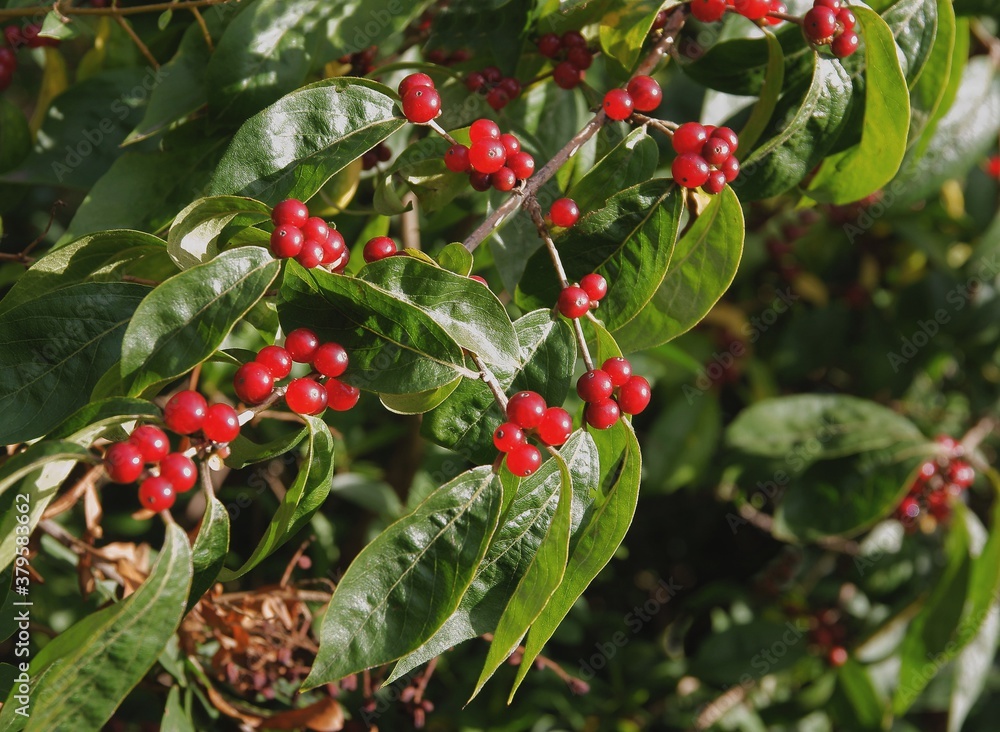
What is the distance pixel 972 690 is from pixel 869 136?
1296mm

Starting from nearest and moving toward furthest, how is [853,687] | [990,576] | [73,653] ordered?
[73,653]
[990,576]
[853,687]

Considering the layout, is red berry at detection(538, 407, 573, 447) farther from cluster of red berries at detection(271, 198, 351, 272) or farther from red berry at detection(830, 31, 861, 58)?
red berry at detection(830, 31, 861, 58)

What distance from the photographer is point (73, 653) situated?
678 mm

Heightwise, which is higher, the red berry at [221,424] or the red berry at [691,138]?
the red berry at [221,424]

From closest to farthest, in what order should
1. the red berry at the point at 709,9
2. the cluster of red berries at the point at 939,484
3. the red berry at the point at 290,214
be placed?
the red berry at the point at 290,214 < the red berry at the point at 709,9 < the cluster of red berries at the point at 939,484

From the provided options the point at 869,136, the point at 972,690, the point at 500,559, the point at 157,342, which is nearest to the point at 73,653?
the point at 157,342

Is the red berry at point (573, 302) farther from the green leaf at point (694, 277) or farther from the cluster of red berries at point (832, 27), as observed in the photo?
the cluster of red berries at point (832, 27)

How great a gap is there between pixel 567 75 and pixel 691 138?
254 mm

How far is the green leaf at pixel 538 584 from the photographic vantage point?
77 cm

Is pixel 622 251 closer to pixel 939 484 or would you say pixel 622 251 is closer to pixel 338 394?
pixel 338 394

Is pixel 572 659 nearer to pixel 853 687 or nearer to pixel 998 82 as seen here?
pixel 853 687

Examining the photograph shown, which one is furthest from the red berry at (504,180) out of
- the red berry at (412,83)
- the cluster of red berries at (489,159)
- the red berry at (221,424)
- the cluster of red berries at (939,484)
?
the cluster of red berries at (939,484)

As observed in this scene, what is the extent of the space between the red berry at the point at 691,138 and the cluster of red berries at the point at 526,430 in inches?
12.3

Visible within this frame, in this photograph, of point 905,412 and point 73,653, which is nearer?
point 73,653
